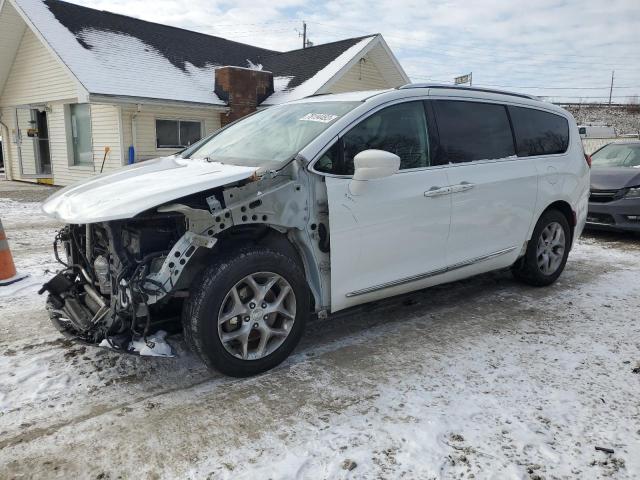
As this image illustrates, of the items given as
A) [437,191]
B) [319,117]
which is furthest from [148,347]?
[437,191]

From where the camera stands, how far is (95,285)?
11.3 feet

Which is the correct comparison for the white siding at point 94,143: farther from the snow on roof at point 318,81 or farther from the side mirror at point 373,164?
the side mirror at point 373,164

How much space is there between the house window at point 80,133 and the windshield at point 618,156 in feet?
44.5

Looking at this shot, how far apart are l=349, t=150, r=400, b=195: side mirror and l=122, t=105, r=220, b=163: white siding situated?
12256 millimetres

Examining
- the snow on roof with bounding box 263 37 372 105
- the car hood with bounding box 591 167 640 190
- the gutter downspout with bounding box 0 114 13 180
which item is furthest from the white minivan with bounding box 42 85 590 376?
the gutter downspout with bounding box 0 114 13 180

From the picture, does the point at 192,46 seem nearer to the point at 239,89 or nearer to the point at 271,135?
the point at 239,89

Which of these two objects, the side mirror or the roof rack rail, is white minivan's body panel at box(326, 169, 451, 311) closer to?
the side mirror

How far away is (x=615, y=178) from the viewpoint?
820 cm

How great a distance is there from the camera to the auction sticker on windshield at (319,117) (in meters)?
3.68

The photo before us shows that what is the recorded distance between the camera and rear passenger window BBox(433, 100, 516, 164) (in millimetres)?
4125

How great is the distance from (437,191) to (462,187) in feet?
1.04

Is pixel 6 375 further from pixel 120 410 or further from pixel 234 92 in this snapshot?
pixel 234 92

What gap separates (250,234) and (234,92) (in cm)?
1357

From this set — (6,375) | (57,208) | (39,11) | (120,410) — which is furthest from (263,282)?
(39,11)
